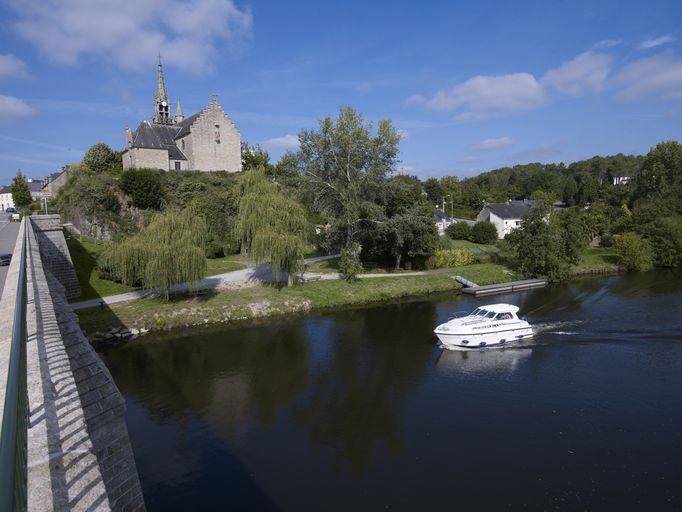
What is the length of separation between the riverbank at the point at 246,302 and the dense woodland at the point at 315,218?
1.89 meters

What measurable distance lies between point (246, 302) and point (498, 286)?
20.9 metres

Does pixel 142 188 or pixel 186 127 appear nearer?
pixel 142 188

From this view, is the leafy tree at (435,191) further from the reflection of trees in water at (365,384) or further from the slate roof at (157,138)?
the reflection of trees in water at (365,384)

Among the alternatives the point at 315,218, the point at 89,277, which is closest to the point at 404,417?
the point at 89,277

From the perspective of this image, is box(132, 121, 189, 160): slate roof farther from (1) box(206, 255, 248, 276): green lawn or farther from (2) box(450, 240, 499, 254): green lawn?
(2) box(450, 240, 499, 254): green lawn

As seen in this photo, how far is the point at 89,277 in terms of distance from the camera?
30.8 m

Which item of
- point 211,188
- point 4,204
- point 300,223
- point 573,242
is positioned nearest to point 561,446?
point 300,223

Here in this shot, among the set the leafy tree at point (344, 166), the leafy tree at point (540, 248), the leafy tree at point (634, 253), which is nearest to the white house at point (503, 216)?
the leafy tree at point (634, 253)

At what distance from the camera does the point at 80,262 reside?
32.8 meters

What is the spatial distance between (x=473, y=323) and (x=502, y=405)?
7177mm

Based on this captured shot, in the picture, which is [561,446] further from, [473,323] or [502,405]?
[473,323]

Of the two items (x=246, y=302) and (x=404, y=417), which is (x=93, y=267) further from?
(x=404, y=417)

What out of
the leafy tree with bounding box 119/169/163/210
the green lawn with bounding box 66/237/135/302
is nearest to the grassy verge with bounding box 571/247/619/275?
the green lawn with bounding box 66/237/135/302

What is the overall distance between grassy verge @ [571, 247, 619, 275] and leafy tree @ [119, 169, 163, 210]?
4254cm
